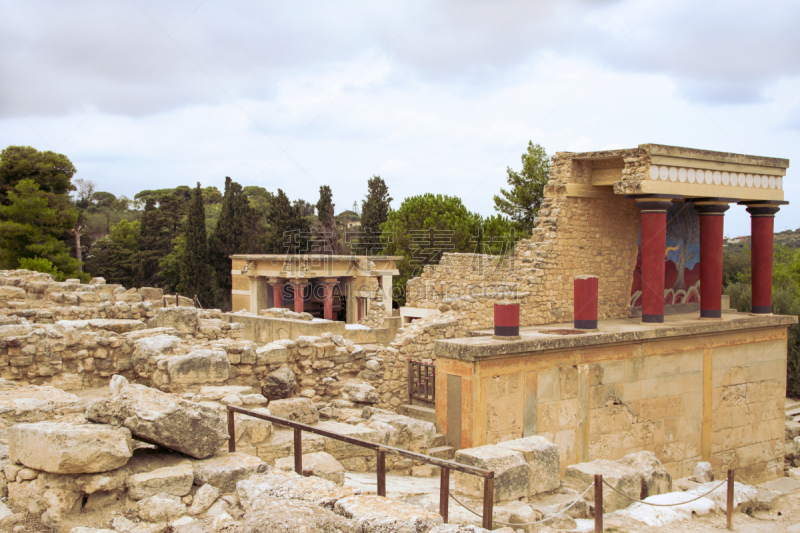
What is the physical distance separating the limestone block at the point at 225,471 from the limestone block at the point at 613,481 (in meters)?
3.85

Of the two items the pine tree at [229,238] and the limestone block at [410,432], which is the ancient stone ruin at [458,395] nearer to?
the limestone block at [410,432]

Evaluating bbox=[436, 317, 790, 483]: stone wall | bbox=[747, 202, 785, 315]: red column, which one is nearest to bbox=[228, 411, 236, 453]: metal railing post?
bbox=[436, 317, 790, 483]: stone wall

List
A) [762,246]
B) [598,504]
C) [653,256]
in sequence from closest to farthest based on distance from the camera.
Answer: [598,504] → [653,256] → [762,246]

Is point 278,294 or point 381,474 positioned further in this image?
point 278,294

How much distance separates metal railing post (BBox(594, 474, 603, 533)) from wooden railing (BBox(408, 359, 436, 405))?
3759 millimetres

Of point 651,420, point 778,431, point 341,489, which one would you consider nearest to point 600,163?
point 651,420

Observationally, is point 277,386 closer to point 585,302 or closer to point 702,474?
point 585,302

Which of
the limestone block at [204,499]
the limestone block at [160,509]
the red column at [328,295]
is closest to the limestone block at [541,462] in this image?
the limestone block at [204,499]

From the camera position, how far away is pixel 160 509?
4156 millimetres

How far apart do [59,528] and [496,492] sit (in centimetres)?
376

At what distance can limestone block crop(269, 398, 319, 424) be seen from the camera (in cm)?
669

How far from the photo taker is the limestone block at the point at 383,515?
3752 mm

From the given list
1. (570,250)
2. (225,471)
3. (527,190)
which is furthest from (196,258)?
(225,471)

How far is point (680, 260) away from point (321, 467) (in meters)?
11.0
